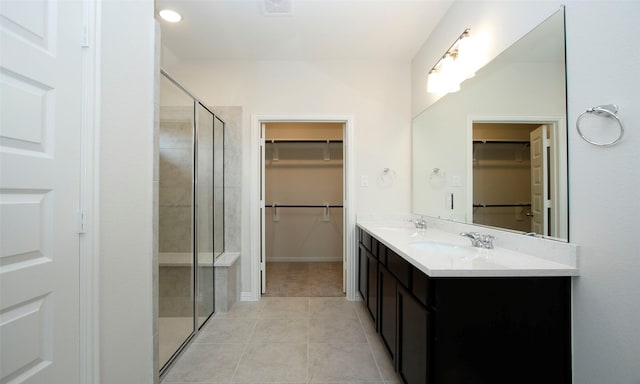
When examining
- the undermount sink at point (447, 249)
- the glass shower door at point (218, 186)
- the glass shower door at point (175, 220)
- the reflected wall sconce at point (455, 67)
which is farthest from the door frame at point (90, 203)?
the reflected wall sconce at point (455, 67)

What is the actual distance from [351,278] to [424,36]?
2.55 meters

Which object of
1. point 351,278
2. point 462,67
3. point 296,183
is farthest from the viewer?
point 296,183

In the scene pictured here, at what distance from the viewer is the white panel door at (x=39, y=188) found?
767 millimetres

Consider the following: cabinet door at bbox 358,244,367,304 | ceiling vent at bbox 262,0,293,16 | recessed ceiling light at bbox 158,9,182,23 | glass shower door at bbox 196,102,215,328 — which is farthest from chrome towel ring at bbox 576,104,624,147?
recessed ceiling light at bbox 158,9,182,23

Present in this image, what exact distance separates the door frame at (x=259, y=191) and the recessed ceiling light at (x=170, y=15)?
102 cm

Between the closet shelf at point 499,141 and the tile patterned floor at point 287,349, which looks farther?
the tile patterned floor at point 287,349

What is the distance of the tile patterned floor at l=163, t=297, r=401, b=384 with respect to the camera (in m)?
1.56

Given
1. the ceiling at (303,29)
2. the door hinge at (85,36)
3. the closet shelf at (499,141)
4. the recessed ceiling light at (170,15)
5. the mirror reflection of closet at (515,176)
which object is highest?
the recessed ceiling light at (170,15)

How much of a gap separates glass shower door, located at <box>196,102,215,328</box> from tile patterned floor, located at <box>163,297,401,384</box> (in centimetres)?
24

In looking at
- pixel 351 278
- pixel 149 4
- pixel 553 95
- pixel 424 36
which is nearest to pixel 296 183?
pixel 351 278

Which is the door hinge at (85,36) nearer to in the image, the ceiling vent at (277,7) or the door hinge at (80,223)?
the door hinge at (80,223)

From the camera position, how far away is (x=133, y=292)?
1239 mm

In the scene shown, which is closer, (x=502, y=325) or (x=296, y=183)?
(x=502, y=325)

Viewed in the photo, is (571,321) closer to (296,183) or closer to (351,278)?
(351,278)
